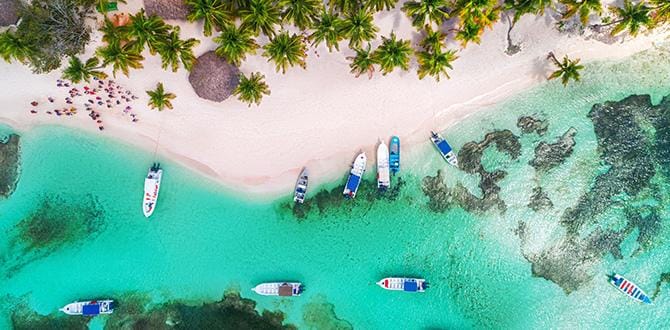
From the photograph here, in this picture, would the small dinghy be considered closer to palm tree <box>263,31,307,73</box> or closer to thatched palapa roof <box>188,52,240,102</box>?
palm tree <box>263,31,307,73</box>

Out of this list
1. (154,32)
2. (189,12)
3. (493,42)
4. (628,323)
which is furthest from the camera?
(628,323)

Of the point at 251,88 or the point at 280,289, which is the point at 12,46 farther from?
the point at 280,289

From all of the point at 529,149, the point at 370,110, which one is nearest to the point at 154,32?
the point at 370,110

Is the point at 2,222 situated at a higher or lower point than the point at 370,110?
lower

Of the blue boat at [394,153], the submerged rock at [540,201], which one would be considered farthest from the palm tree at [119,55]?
the submerged rock at [540,201]

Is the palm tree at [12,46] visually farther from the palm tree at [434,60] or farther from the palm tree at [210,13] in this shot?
the palm tree at [434,60]

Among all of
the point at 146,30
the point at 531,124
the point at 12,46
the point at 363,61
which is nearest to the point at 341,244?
the point at 363,61

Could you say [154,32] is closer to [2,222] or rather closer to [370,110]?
[370,110]
